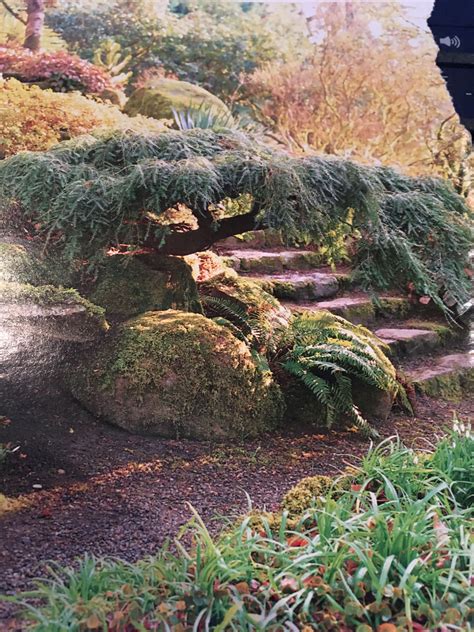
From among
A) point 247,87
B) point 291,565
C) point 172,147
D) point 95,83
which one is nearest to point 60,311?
point 172,147

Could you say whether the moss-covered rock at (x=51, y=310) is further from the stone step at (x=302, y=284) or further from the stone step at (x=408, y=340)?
the stone step at (x=408, y=340)

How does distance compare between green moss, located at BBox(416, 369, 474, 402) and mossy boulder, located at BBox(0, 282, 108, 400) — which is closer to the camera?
mossy boulder, located at BBox(0, 282, 108, 400)

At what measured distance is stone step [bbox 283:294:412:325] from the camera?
322 centimetres

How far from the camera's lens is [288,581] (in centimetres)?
136

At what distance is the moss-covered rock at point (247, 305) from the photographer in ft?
7.68

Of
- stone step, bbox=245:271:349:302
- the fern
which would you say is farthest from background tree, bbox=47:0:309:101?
the fern

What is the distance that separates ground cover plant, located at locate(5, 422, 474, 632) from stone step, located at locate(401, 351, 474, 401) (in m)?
1.16

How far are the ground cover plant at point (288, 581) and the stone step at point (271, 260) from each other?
1.95 meters

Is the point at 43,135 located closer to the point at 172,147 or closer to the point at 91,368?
the point at 172,147

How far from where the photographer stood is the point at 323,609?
1335 millimetres

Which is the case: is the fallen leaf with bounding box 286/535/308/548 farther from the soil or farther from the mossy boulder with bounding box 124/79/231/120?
the mossy boulder with bounding box 124/79/231/120

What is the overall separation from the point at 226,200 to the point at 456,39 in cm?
79

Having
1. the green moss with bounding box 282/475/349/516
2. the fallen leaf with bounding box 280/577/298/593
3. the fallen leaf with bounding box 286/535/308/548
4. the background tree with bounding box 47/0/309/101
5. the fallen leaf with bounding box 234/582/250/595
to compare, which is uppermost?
the background tree with bounding box 47/0/309/101

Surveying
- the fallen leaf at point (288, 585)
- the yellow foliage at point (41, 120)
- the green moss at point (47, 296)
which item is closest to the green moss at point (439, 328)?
the yellow foliage at point (41, 120)
